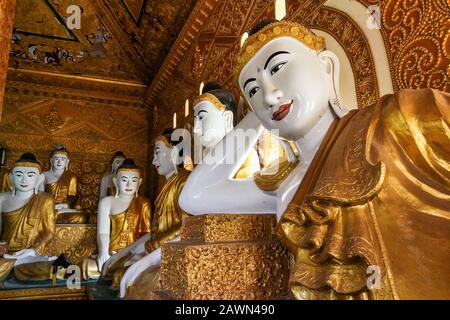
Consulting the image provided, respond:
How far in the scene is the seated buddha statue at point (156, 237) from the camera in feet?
5.14

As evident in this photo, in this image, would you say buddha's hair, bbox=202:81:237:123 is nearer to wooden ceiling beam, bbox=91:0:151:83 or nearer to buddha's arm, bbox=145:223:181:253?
buddha's arm, bbox=145:223:181:253

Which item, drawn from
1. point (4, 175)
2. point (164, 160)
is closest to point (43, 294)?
point (164, 160)

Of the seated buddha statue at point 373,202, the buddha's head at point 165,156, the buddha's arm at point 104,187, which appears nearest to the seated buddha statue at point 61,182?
the buddha's arm at point 104,187

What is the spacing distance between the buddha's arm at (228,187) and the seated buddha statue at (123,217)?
1945mm

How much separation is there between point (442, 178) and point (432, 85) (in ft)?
1.88

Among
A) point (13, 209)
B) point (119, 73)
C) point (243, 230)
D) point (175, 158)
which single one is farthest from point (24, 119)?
point (243, 230)

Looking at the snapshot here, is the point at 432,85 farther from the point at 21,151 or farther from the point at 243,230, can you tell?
the point at 21,151

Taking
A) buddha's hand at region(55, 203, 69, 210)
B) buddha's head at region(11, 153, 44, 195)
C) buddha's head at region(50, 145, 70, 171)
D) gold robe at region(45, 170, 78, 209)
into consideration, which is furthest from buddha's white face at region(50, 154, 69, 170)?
buddha's head at region(11, 153, 44, 195)

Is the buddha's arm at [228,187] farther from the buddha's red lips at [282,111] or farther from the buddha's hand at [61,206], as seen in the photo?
the buddha's hand at [61,206]

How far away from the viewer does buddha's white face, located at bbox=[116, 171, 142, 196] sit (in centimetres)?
324

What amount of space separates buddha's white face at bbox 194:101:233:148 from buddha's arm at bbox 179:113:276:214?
43 centimetres

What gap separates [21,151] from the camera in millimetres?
5262

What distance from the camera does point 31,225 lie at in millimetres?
3213

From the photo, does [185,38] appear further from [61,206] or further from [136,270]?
[136,270]
